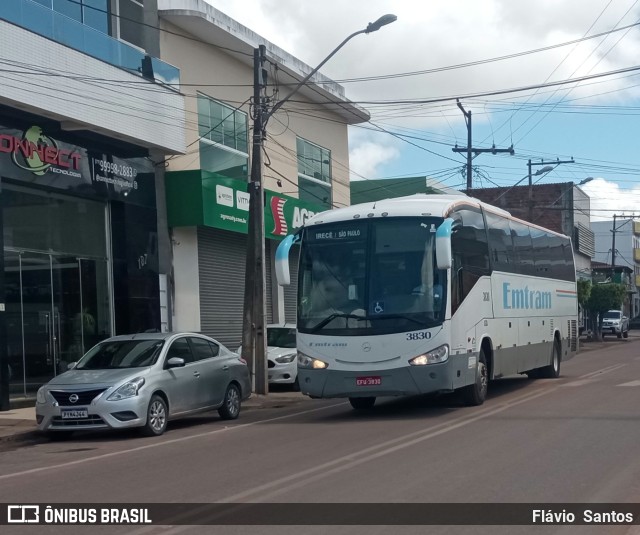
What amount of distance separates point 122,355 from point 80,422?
5.27ft

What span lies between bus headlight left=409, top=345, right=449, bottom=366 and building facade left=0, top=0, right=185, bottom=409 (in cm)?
771

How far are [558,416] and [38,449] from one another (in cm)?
811

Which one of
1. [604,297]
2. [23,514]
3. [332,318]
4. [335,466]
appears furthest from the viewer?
[604,297]

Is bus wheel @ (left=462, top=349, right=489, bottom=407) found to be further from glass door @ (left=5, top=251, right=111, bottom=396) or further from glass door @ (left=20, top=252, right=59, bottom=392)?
glass door @ (left=20, top=252, right=59, bottom=392)

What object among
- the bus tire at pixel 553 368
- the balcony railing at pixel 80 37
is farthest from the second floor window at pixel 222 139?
the bus tire at pixel 553 368

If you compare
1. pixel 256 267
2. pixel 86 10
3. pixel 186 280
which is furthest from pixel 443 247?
pixel 186 280

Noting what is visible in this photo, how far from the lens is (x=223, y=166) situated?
2738 cm

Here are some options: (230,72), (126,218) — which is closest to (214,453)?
(126,218)

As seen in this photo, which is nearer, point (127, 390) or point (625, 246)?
point (127, 390)

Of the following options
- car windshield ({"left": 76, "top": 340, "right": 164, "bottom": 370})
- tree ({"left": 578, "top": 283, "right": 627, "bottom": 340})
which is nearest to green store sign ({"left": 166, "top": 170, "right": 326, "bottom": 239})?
car windshield ({"left": 76, "top": 340, "right": 164, "bottom": 370})

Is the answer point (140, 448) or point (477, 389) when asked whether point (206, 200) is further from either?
point (140, 448)

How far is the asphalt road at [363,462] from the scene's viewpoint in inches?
344

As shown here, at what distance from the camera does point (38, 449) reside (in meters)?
14.0

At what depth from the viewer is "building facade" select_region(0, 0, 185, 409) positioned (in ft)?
62.3
